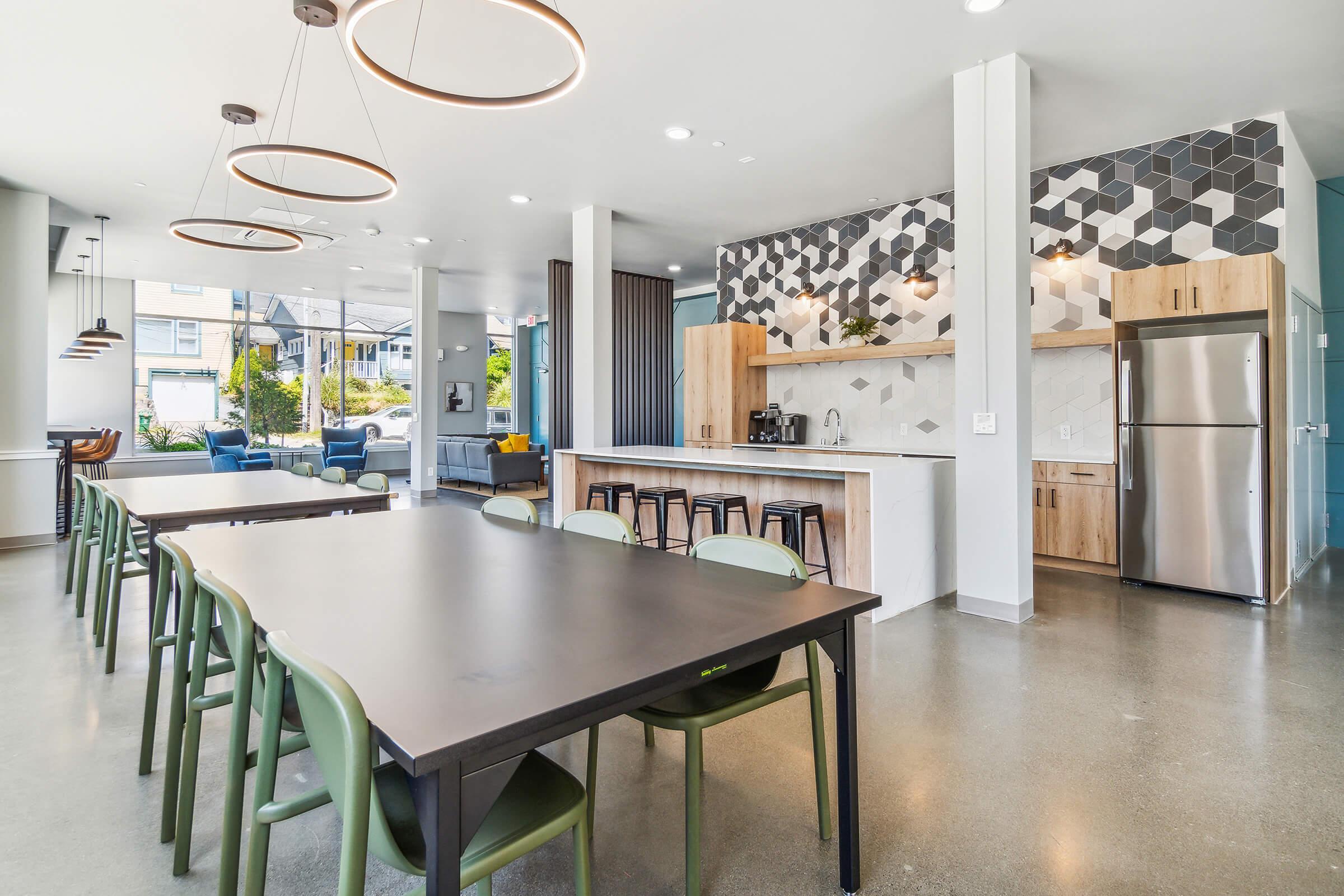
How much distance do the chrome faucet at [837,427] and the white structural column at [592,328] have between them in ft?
6.99

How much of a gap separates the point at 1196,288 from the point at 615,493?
13.3ft

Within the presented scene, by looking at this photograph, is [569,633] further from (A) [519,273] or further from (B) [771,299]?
(A) [519,273]

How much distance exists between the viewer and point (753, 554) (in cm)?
201

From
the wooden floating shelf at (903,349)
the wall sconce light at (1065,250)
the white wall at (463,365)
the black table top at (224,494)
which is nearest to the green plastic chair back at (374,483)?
the black table top at (224,494)

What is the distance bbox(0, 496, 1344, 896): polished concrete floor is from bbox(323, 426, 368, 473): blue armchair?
7656 millimetres

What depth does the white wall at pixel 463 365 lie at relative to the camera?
524 inches

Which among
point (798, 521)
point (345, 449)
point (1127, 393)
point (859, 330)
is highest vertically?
point (859, 330)

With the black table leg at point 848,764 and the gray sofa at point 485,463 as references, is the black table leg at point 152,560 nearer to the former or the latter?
the black table leg at point 848,764

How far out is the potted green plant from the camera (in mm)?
6355

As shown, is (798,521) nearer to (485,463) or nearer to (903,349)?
(903,349)

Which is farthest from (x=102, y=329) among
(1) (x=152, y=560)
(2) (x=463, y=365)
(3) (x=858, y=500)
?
(3) (x=858, y=500)

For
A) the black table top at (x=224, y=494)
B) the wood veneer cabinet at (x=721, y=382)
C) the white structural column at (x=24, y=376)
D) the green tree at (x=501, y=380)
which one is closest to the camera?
the black table top at (x=224, y=494)

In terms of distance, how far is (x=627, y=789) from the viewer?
2121 millimetres

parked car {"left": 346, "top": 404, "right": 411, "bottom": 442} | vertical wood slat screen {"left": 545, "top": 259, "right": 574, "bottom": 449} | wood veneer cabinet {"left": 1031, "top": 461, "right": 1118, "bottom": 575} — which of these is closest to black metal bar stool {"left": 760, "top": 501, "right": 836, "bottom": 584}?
wood veneer cabinet {"left": 1031, "top": 461, "right": 1118, "bottom": 575}
